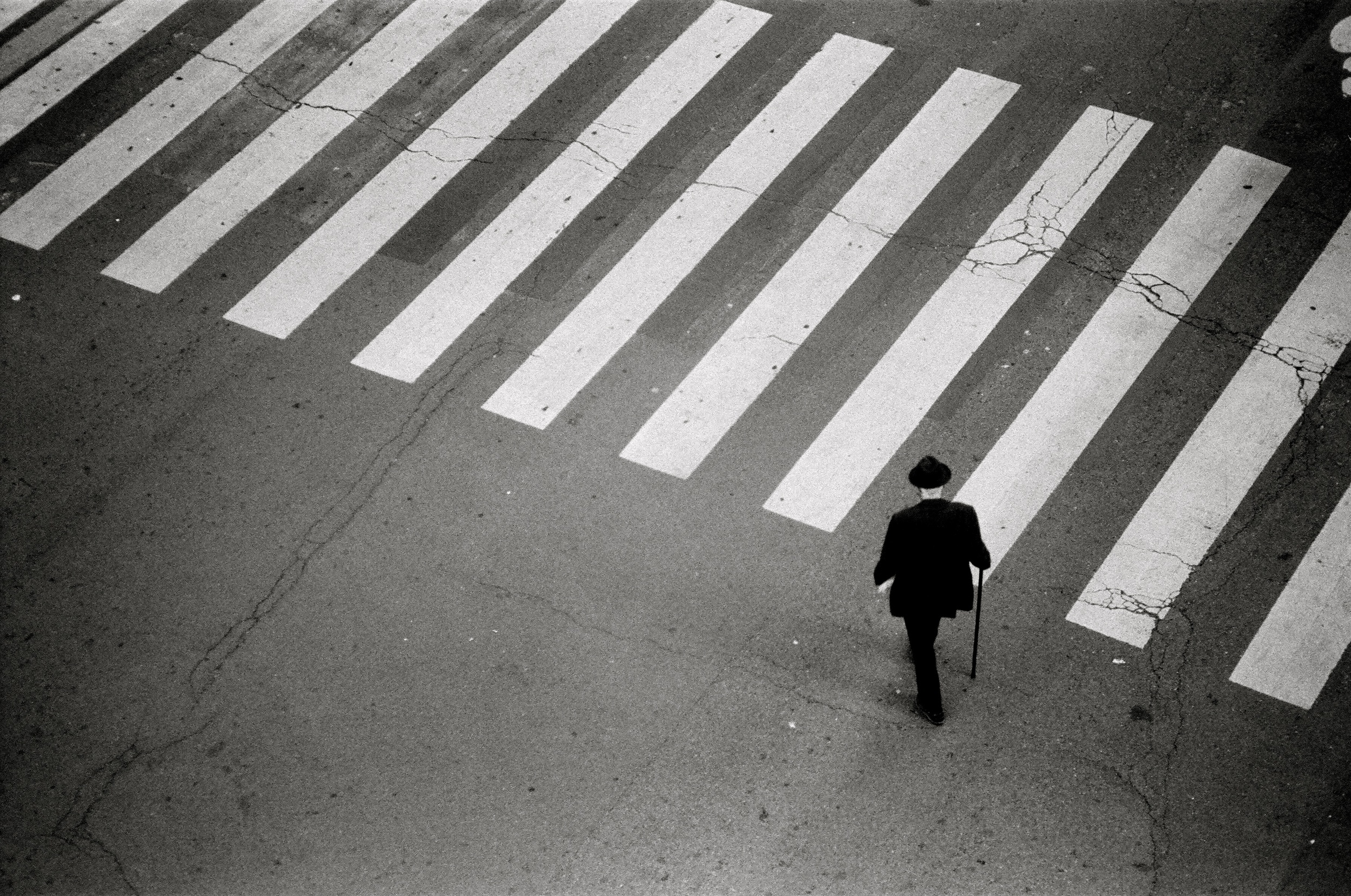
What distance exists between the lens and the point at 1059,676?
7.79 meters

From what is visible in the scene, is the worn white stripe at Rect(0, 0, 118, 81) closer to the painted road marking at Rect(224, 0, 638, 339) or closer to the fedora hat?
the painted road marking at Rect(224, 0, 638, 339)

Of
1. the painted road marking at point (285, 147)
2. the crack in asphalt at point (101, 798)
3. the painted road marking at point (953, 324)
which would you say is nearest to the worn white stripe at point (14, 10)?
the painted road marking at point (285, 147)

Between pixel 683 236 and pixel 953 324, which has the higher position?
pixel 683 236

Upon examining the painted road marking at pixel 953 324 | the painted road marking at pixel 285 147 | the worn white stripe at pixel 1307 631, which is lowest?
the worn white stripe at pixel 1307 631

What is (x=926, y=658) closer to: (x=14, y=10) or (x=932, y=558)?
(x=932, y=558)

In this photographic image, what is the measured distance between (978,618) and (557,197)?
16.7 feet

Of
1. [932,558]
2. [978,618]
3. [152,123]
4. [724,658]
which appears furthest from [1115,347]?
[152,123]

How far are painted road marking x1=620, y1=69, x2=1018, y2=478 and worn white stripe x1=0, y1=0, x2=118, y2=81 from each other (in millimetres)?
7316

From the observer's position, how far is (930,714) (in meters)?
7.60

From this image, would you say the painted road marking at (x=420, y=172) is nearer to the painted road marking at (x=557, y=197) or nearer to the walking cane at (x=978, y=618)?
the painted road marking at (x=557, y=197)

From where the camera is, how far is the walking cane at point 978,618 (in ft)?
24.2

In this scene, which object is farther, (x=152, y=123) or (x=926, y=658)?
(x=152, y=123)

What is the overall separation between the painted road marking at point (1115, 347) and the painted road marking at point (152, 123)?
24.3ft

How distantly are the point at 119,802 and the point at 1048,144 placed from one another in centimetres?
813
